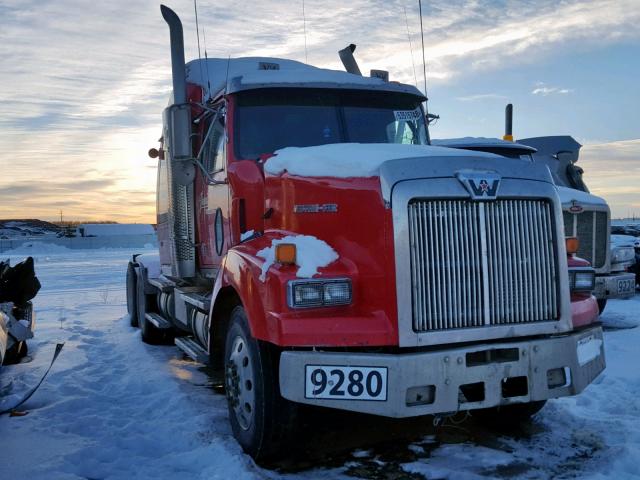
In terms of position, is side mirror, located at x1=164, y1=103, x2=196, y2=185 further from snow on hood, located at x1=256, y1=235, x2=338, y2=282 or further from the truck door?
snow on hood, located at x1=256, y1=235, x2=338, y2=282

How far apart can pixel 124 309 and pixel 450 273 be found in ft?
32.3

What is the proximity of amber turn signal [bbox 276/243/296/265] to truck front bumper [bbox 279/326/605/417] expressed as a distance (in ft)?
1.88

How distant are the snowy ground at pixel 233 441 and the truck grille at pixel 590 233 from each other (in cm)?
262

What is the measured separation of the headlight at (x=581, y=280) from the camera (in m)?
4.54

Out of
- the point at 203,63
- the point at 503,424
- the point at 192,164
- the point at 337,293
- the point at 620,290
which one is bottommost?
the point at 503,424

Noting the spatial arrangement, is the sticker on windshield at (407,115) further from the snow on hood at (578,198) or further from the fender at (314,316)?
the snow on hood at (578,198)

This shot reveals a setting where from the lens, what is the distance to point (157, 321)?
785 cm

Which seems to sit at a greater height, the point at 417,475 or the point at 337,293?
the point at 337,293

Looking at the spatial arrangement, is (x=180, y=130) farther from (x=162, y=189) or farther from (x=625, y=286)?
(x=625, y=286)

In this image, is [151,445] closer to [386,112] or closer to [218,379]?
[218,379]

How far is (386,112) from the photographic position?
5805mm

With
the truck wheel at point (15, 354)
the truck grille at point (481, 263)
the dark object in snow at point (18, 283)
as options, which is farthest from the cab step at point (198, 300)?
the dark object in snow at point (18, 283)

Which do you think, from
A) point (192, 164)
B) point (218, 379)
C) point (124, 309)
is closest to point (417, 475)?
point (218, 379)

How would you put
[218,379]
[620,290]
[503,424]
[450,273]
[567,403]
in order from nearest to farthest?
1. [450,273]
2. [503,424]
3. [567,403]
4. [218,379]
5. [620,290]
